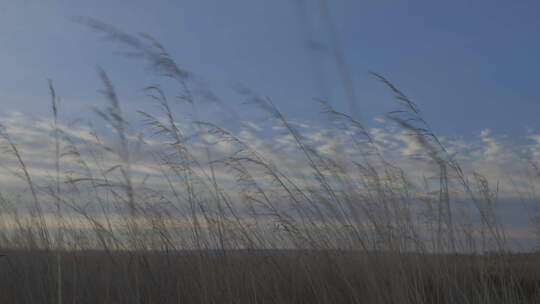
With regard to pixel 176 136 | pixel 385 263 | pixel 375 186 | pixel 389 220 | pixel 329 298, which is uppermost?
pixel 176 136

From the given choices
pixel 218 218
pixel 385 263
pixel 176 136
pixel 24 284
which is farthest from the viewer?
pixel 176 136

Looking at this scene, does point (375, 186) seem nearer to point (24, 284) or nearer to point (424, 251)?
point (424, 251)

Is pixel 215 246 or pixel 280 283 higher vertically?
pixel 215 246

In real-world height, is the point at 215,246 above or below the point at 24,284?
above

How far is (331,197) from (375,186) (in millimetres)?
369

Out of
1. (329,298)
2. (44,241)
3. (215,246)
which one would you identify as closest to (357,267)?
(329,298)

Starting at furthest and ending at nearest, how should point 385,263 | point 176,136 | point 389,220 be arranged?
point 176,136
point 389,220
point 385,263

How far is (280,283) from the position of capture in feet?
9.34

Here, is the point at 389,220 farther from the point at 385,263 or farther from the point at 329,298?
the point at 329,298

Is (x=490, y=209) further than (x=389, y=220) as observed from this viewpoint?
Yes

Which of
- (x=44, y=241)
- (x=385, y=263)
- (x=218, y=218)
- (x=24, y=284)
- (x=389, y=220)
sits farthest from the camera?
(x=44, y=241)

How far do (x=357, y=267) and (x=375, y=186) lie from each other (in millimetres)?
580

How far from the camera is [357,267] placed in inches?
108

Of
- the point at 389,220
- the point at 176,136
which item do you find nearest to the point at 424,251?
the point at 389,220
